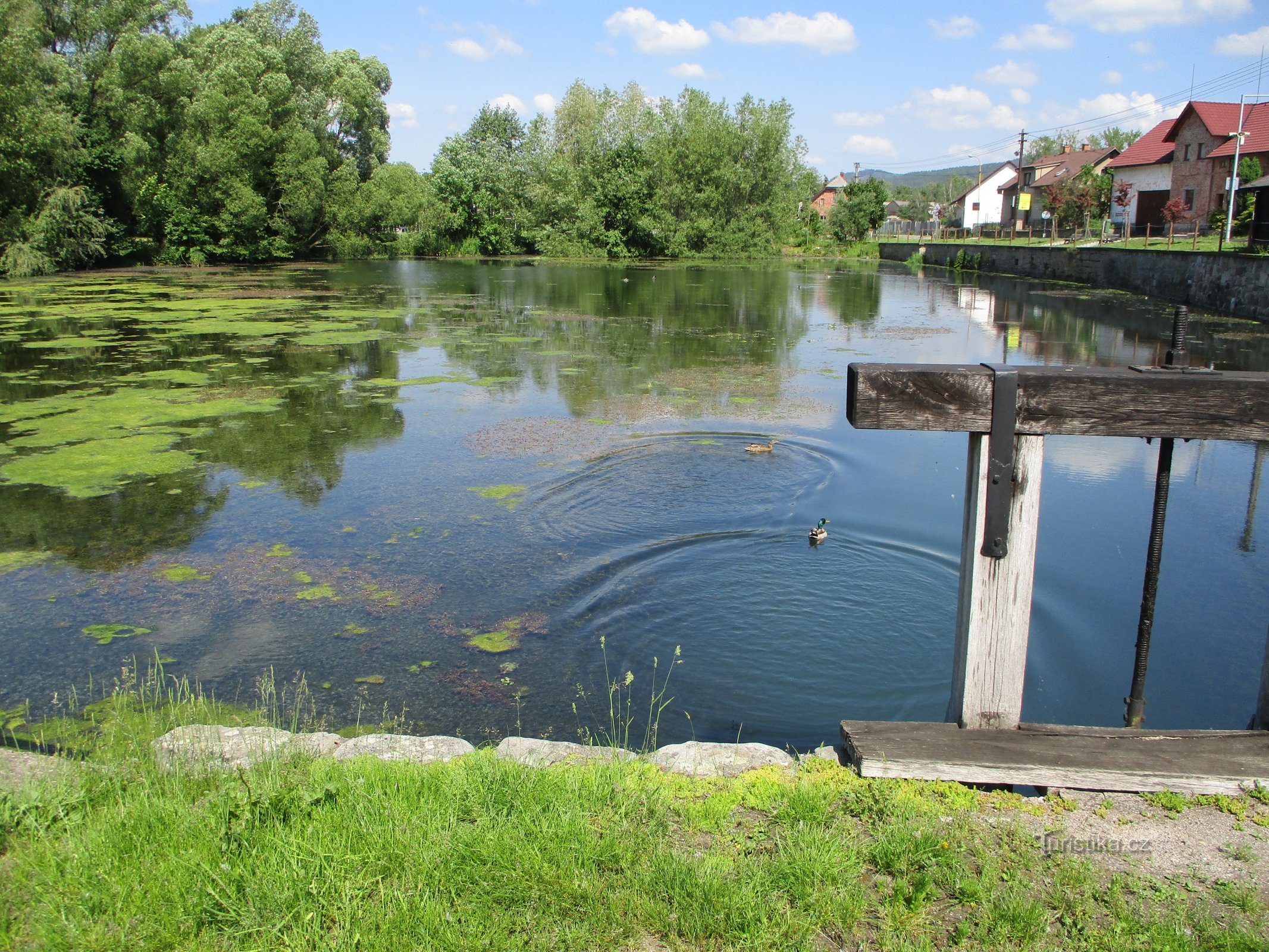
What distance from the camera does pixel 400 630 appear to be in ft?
18.0

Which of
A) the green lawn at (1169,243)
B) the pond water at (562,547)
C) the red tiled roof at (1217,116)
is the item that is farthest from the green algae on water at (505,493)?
the red tiled roof at (1217,116)

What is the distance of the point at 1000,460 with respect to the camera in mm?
2902

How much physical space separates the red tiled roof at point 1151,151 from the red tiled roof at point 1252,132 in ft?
15.6

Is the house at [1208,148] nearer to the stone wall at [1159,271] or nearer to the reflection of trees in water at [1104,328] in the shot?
the stone wall at [1159,271]

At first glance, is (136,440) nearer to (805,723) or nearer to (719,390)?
(719,390)

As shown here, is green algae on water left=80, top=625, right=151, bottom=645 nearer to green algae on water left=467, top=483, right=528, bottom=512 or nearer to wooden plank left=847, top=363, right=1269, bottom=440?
green algae on water left=467, top=483, right=528, bottom=512

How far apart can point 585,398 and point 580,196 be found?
4715 cm

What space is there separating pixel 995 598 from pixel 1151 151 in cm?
5663

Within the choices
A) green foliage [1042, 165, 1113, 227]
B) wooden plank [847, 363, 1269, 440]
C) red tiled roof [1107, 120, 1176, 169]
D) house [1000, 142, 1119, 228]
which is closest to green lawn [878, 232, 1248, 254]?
green foliage [1042, 165, 1113, 227]

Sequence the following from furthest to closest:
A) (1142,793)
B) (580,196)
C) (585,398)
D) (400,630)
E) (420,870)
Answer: (580,196), (585,398), (400,630), (1142,793), (420,870)

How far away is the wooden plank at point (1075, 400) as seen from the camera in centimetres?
288

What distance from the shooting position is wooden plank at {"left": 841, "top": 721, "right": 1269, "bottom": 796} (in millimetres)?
2848

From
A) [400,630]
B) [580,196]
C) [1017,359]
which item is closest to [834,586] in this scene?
[400,630]

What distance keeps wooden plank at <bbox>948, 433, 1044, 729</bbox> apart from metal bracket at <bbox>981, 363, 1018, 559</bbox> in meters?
0.02
